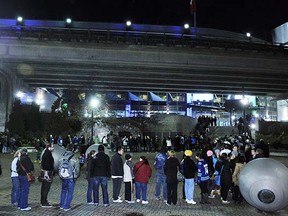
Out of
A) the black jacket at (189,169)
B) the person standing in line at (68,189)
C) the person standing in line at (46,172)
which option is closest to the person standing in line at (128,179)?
the black jacket at (189,169)

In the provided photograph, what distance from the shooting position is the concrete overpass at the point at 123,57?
3381cm

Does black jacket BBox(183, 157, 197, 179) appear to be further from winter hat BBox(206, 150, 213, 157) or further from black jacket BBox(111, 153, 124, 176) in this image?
black jacket BBox(111, 153, 124, 176)

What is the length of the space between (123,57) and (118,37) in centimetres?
209

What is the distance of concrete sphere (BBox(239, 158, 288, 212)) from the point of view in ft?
29.0

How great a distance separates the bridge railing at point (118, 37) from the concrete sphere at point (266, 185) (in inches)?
1051

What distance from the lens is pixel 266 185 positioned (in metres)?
8.93

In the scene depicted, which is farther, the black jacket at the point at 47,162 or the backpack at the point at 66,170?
the black jacket at the point at 47,162

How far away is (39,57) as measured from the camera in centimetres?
3403

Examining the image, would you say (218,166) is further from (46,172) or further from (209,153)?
(46,172)

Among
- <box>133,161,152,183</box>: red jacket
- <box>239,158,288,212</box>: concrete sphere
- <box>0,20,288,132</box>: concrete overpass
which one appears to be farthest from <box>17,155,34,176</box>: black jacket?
<box>0,20,288,132</box>: concrete overpass

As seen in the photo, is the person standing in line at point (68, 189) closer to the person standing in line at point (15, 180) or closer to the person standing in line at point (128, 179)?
the person standing in line at point (15, 180)

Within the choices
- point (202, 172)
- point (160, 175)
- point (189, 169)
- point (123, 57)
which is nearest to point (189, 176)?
point (189, 169)

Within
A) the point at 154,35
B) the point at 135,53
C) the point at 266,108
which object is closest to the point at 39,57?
the point at 135,53

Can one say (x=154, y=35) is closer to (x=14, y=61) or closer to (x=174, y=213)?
(x=14, y=61)
